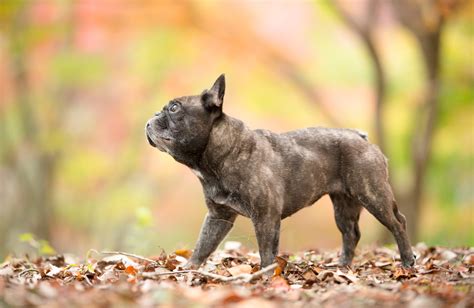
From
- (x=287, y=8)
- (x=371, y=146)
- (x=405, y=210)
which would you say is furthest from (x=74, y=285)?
(x=287, y=8)

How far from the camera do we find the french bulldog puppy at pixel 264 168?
6.01 m

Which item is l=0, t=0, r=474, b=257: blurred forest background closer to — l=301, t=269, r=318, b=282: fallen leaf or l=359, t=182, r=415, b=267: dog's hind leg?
l=359, t=182, r=415, b=267: dog's hind leg

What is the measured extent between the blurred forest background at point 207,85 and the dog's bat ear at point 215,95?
7.52 metres

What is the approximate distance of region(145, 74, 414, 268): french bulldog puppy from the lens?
6.01m

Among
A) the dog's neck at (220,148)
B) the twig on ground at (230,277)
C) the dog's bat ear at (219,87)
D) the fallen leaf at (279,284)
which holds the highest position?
the dog's bat ear at (219,87)

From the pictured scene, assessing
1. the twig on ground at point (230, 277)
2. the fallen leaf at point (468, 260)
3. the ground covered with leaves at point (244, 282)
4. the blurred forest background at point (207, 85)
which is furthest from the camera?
the blurred forest background at point (207, 85)

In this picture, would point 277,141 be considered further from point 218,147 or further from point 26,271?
point 26,271

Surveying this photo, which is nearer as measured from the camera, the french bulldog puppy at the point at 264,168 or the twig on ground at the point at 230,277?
the twig on ground at the point at 230,277

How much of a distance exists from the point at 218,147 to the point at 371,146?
1.50 meters

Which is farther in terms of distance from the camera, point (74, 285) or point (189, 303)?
point (74, 285)

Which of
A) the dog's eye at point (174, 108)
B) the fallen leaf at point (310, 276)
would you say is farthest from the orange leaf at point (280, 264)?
the dog's eye at point (174, 108)

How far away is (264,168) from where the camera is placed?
6.11m

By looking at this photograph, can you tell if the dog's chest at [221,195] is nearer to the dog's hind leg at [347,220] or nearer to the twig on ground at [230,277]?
the twig on ground at [230,277]

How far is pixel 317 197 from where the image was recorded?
658 cm
